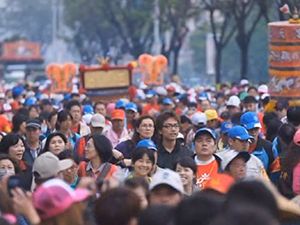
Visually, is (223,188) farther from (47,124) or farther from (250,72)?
(250,72)

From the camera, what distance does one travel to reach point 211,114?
18.4 metres

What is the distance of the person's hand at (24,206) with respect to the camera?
25.1ft

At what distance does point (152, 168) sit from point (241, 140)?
178 centimetres

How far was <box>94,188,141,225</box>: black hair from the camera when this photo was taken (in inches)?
292

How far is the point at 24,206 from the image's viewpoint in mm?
7797

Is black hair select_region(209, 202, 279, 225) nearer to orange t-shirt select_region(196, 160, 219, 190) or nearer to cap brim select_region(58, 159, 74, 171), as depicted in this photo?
cap brim select_region(58, 159, 74, 171)

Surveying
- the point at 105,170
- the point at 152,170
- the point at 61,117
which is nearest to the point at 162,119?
the point at 105,170

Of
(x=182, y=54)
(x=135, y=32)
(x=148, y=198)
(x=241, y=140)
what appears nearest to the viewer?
(x=148, y=198)

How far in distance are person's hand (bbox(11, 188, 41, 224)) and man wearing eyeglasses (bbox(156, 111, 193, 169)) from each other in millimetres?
5353

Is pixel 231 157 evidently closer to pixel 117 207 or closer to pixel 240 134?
pixel 240 134

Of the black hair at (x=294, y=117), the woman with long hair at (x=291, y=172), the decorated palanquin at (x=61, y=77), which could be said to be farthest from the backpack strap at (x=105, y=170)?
the decorated palanquin at (x=61, y=77)

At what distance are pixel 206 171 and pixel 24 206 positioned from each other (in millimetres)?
4745

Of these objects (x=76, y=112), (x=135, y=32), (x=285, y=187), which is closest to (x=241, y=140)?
(x=285, y=187)

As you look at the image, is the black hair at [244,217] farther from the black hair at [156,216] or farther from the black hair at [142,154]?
the black hair at [142,154]
